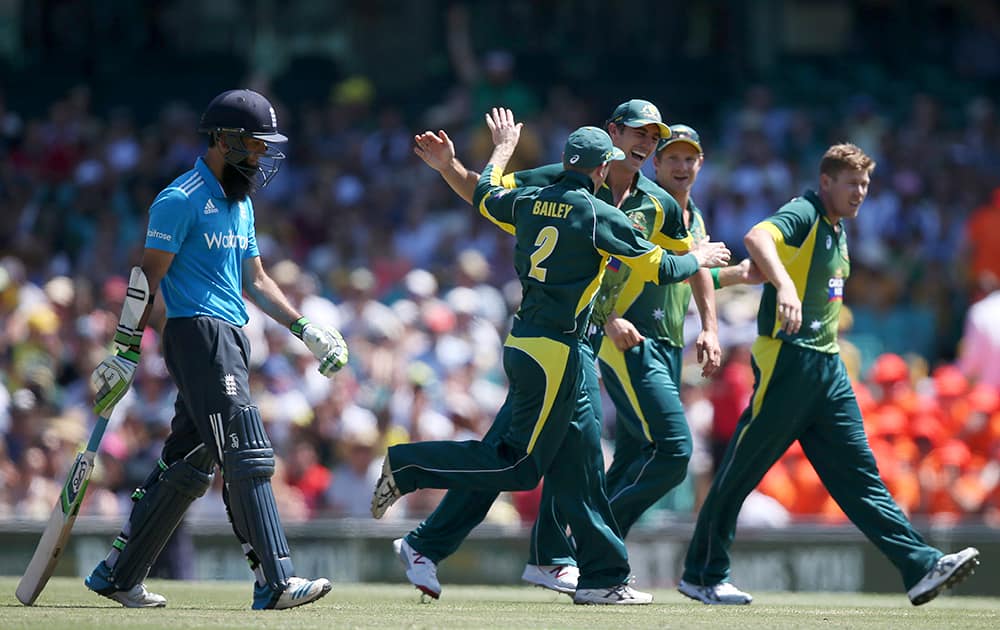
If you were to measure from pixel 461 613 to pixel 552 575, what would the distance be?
1041 mm

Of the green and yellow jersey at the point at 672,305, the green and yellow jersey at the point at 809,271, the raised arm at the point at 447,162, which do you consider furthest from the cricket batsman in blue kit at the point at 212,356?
the green and yellow jersey at the point at 809,271

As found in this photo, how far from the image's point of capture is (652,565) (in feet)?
39.7

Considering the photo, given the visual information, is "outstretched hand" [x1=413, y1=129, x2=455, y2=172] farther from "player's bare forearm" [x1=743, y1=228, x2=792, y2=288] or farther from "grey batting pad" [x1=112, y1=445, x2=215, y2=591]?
"grey batting pad" [x1=112, y1=445, x2=215, y2=591]

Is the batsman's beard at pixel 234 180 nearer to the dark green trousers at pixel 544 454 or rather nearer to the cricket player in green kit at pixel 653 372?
the dark green trousers at pixel 544 454

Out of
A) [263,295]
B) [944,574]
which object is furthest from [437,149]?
[944,574]

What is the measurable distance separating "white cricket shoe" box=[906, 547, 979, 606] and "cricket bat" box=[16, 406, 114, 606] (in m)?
4.03

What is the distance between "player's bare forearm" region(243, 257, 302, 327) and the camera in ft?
27.0

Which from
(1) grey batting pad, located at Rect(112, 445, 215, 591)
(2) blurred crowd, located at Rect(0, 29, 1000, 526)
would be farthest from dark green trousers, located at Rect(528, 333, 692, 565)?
(2) blurred crowd, located at Rect(0, 29, 1000, 526)

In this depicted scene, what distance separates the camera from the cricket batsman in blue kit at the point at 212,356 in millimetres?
7758

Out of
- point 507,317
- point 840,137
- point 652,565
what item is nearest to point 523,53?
point 840,137

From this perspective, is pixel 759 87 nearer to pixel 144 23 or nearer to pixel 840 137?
pixel 840 137

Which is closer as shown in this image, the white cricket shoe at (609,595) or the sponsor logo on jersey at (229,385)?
the sponsor logo on jersey at (229,385)

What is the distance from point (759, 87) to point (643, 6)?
7.05 feet

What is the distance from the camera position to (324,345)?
8109mm
